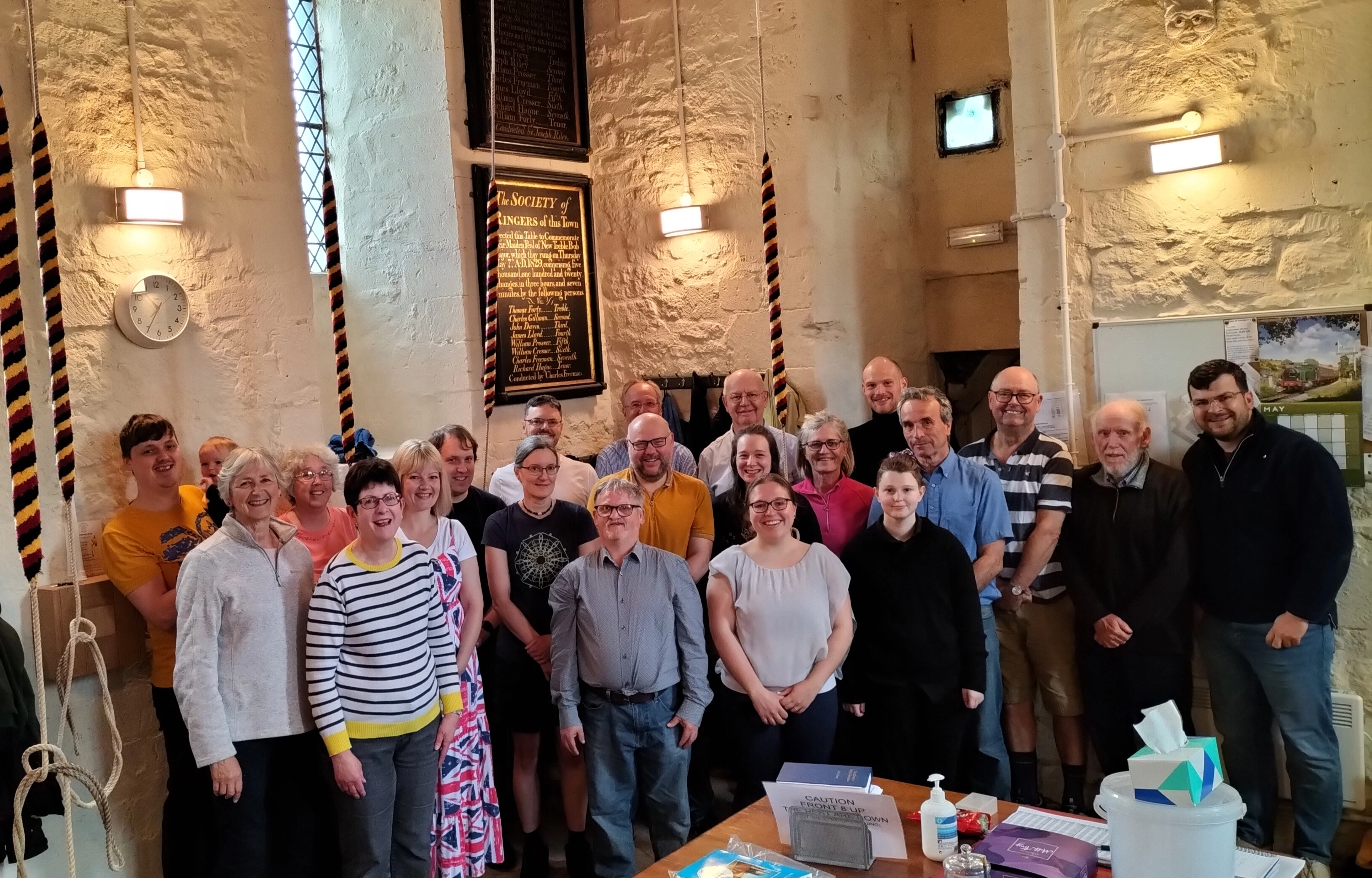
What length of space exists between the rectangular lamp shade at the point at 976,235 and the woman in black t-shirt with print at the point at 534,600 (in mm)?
2622

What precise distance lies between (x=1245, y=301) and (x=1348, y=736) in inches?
56.4

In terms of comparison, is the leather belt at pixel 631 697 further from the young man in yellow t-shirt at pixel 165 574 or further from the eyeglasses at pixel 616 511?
the young man in yellow t-shirt at pixel 165 574

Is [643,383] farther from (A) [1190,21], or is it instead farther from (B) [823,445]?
(A) [1190,21]

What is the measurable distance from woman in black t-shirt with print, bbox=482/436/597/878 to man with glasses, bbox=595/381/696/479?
0.43 m

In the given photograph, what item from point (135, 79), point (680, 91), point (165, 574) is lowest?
point (165, 574)

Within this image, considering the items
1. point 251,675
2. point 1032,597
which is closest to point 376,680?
point 251,675

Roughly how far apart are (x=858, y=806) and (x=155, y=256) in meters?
2.88

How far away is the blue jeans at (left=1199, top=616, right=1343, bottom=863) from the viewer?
10.9ft

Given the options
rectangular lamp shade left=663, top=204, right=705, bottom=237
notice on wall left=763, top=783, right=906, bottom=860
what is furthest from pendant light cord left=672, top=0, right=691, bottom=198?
notice on wall left=763, top=783, right=906, bottom=860

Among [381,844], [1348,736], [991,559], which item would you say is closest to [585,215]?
[991,559]

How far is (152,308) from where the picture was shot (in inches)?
141

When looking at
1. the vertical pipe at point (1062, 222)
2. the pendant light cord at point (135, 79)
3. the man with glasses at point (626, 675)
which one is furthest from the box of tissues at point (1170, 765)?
the pendant light cord at point (135, 79)

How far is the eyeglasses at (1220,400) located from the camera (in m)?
3.36

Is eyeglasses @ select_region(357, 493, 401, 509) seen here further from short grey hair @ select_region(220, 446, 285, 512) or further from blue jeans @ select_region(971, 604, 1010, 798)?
blue jeans @ select_region(971, 604, 1010, 798)
